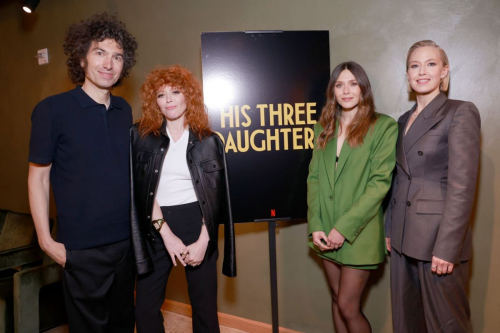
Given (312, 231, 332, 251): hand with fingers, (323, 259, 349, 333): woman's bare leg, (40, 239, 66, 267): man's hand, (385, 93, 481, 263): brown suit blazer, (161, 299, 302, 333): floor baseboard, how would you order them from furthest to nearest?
(161, 299, 302, 333): floor baseboard → (323, 259, 349, 333): woman's bare leg → (312, 231, 332, 251): hand with fingers → (40, 239, 66, 267): man's hand → (385, 93, 481, 263): brown suit blazer

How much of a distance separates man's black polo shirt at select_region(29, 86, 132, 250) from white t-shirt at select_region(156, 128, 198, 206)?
213 mm

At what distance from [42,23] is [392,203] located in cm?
391

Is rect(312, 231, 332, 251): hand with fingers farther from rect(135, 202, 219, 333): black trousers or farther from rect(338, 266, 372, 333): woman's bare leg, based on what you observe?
rect(135, 202, 219, 333): black trousers

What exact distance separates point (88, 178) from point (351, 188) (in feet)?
4.39

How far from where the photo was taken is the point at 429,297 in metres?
1.69

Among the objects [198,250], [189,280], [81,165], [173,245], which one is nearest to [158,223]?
[173,245]

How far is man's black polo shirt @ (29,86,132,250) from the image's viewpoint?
168 cm

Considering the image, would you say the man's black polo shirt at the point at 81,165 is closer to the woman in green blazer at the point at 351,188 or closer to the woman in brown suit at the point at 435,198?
the woman in green blazer at the point at 351,188

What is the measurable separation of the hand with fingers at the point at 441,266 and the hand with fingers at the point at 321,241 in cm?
50

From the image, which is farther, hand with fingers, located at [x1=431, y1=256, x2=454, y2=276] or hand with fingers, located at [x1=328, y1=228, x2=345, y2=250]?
hand with fingers, located at [x1=328, y1=228, x2=345, y2=250]

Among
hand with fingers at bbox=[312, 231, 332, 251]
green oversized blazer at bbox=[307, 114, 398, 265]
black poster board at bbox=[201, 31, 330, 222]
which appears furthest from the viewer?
black poster board at bbox=[201, 31, 330, 222]

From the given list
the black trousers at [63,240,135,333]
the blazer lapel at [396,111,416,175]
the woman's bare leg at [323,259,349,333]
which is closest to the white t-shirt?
the black trousers at [63,240,135,333]

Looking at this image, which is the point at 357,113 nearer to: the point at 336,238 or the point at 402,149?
the point at 402,149

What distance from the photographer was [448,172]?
1617mm
